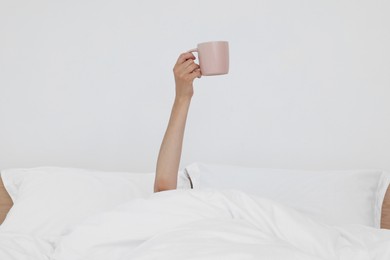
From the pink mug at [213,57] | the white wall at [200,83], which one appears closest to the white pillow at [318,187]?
the white wall at [200,83]

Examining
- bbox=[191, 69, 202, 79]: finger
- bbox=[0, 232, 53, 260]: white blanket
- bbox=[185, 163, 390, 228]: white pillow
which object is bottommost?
bbox=[185, 163, 390, 228]: white pillow

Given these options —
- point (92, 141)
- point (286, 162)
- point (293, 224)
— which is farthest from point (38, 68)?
point (293, 224)

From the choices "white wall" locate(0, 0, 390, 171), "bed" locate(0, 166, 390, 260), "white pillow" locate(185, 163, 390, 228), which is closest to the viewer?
"bed" locate(0, 166, 390, 260)

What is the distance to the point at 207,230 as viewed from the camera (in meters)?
1.35

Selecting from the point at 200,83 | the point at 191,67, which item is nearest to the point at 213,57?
the point at 191,67

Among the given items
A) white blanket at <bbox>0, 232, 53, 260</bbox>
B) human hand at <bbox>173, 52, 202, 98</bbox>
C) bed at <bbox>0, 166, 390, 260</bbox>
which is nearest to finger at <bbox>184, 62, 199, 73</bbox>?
human hand at <bbox>173, 52, 202, 98</bbox>

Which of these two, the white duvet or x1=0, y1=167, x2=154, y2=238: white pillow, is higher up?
the white duvet

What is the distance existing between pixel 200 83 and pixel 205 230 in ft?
3.75

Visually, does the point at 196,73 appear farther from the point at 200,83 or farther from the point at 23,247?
the point at 23,247

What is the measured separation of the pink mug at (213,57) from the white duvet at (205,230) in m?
0.37

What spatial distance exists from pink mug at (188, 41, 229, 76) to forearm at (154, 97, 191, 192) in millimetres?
218

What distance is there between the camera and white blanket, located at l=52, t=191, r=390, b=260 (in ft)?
4.40

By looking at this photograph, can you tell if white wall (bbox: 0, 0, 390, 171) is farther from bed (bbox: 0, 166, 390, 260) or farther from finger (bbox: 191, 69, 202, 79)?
bed (bbox: 0, 166, 390, 260)

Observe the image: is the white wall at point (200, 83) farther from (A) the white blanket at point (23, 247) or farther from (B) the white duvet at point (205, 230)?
(A) the white blanket at point (23, 247)
